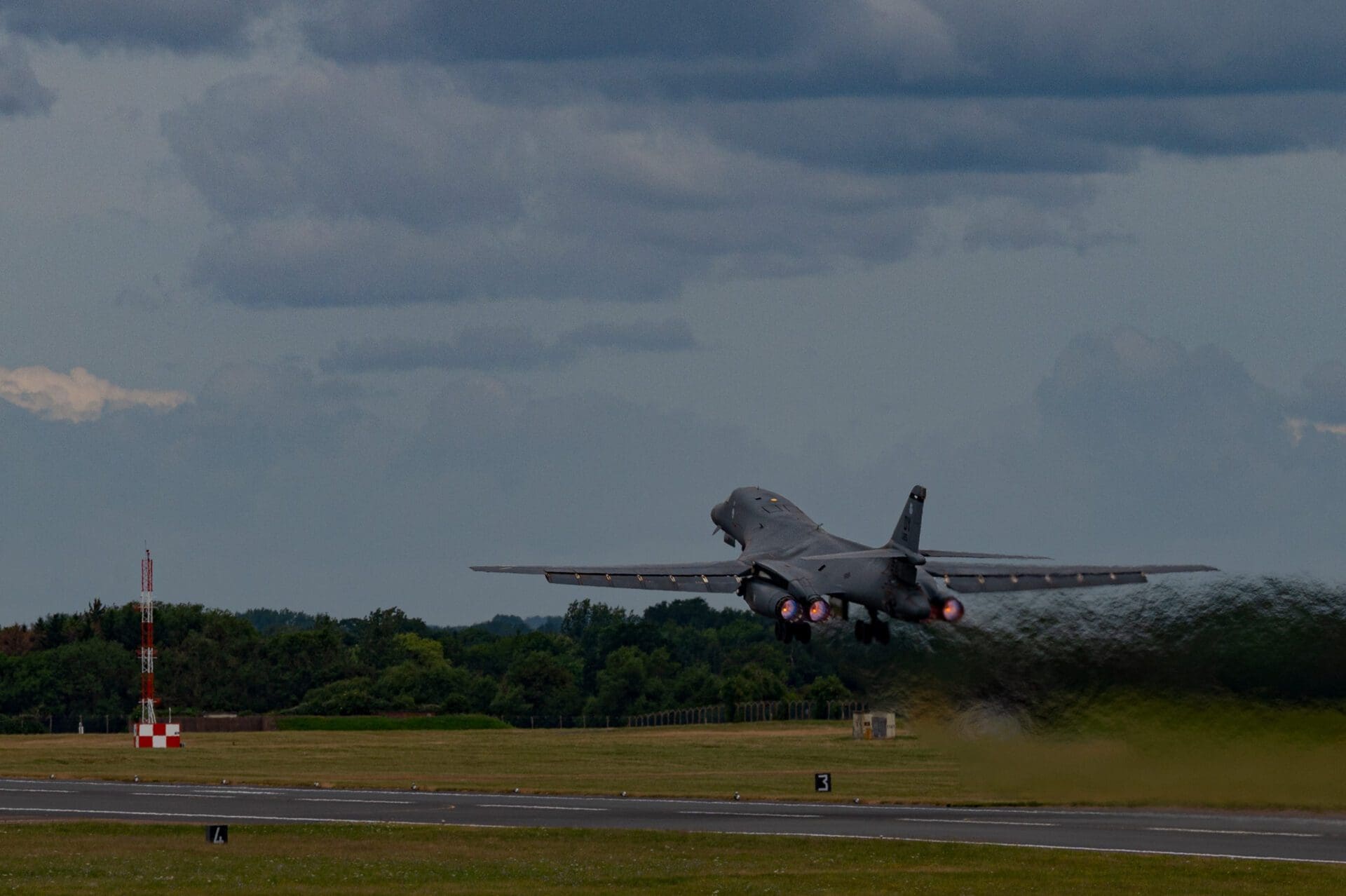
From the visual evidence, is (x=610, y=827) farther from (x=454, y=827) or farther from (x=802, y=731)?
(x=802, y=731)

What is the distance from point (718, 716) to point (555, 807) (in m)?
83.6

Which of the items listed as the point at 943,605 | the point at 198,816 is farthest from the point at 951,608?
the point at 198,816

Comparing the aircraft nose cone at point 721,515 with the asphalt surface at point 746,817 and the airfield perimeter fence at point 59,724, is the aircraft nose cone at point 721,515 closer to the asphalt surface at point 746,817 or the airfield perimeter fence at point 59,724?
the asphalt surface at point 746,817

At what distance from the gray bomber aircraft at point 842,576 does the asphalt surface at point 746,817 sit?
7546mm

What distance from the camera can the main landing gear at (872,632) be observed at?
73500 mm

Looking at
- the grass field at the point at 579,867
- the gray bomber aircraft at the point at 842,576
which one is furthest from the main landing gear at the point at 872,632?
the grass field at the point at 579,867

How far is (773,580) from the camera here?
73.8 meters

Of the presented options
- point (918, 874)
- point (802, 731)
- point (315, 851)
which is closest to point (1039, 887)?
point (918, 874)

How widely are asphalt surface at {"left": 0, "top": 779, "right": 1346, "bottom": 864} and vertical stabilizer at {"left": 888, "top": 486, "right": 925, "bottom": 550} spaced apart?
989 cm

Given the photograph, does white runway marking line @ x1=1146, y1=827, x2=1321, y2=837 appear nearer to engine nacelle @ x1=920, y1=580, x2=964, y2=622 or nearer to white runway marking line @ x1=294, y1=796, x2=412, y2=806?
engine nacelle @ x1=920, y1=580, x2=964, y2=622

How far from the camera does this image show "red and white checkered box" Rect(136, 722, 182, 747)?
426ft

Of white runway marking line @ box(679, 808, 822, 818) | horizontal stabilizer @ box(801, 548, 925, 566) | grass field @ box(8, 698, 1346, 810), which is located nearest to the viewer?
grass field @ box(8, 698, 1346, 810)

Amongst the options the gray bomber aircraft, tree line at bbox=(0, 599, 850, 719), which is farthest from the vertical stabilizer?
tree line at bbox=(0, 599, 850, 719)

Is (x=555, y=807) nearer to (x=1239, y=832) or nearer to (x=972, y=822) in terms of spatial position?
(x=972, y=822)
